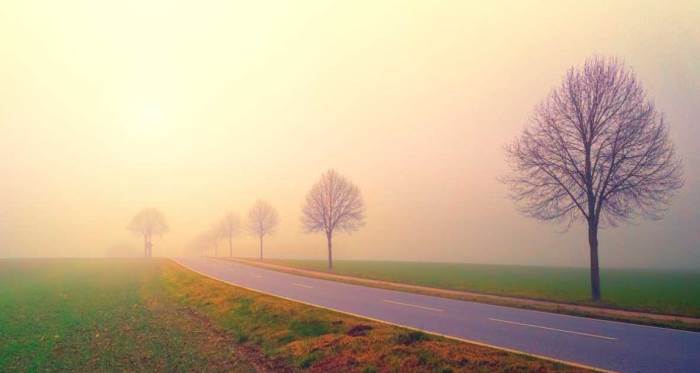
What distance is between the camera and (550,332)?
12680 mm

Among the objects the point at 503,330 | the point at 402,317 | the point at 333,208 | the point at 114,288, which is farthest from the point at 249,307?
the point at 333,208

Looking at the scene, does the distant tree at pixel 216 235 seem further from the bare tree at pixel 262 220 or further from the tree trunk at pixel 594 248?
the tree trunk at pixel 594 248

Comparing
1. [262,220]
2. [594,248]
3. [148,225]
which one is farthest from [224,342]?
[148,225]

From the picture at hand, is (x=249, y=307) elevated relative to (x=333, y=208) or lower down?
lower down

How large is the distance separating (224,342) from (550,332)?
1009 cm

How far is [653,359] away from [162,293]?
89.7ft

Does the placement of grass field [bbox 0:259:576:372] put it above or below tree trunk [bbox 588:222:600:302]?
below

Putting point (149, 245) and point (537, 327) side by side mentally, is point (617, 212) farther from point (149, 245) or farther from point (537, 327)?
point (149, 245)

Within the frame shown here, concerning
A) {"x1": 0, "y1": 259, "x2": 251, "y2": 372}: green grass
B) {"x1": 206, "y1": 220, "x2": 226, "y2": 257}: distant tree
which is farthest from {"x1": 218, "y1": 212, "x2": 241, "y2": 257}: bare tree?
{"x1": 0, "y1": 259, "x2": 251, "y2": 372}: green grass

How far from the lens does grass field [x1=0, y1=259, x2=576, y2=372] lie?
9.90 meters

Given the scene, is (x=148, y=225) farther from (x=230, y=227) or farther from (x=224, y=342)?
(x=224, y=342)

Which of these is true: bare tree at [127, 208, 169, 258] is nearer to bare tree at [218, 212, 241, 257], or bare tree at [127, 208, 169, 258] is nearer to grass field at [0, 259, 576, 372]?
bare tree at [218, 212, 241, 257]

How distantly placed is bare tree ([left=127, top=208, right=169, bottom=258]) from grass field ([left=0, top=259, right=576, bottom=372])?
349 ft

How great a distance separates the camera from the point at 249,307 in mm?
19188
